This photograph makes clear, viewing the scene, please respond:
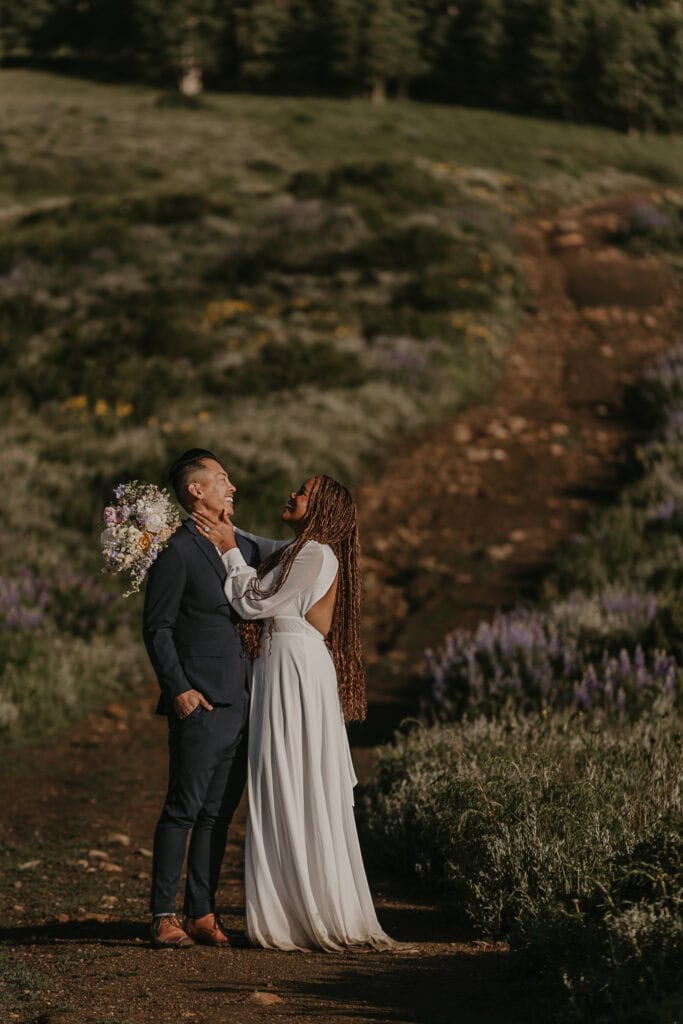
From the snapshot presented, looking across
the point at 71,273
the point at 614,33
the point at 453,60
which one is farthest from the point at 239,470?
the point at 453,60

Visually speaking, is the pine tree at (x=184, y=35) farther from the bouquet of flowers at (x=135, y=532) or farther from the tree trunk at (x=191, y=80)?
the bouquet of flowers at (x=135, y=532)

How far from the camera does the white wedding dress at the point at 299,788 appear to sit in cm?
500

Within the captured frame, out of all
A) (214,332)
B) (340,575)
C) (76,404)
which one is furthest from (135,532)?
(214,332)

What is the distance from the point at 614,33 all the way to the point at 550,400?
27.4 m

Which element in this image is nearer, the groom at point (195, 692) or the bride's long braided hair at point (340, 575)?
the groom at point (195, 692)

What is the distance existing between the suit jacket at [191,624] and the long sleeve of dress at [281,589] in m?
0.05

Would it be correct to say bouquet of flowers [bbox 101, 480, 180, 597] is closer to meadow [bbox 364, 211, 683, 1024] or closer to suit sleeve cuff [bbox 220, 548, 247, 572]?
suit sleeve cuff [bbox 220, 548, 247, 572]

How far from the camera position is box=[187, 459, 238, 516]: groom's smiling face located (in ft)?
16.6

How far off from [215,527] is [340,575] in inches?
21.7

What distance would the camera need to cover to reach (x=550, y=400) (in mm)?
17906

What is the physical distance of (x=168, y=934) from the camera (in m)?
5.09

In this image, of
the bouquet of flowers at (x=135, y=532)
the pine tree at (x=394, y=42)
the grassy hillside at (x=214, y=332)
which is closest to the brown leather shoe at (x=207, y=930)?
the bouquet of flowers at (x=135, y=532)

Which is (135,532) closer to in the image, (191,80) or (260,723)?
(260,723)

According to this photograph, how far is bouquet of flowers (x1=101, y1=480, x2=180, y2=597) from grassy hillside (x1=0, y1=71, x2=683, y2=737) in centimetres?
473
